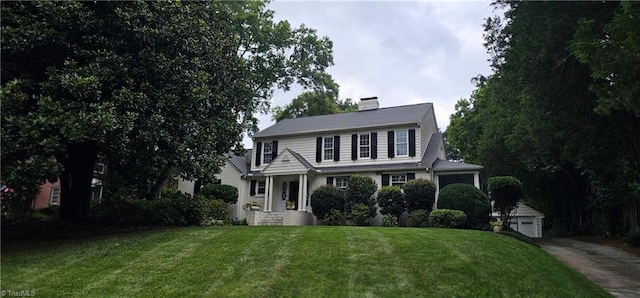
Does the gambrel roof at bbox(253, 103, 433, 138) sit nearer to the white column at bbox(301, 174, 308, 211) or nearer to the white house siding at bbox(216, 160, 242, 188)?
the white house siding at bbox(216, 160, 242, 188)

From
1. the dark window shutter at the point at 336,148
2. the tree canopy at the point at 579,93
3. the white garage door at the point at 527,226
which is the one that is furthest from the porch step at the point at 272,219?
the white garage door at the point at 527,226

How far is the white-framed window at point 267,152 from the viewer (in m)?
24.7

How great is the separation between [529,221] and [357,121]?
12.6 metres

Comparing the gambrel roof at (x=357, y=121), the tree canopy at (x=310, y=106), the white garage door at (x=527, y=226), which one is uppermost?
the tree canopy at (x=310, y=106)

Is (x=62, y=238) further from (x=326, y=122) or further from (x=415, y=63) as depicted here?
(x=326, y=122)

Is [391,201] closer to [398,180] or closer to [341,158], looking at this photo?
[398,180]

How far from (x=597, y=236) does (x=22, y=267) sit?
23525 mm

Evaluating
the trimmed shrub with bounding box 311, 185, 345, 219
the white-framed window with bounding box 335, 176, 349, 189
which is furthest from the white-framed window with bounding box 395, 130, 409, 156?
the trimmed shrub with bounding box 311, 185, 345, 219

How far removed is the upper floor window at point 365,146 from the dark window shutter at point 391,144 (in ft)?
3.59

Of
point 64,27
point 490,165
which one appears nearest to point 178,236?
point 64,27

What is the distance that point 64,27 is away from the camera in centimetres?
1018

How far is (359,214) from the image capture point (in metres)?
19.0

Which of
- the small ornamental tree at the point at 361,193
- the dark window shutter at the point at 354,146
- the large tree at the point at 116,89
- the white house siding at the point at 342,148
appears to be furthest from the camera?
the dark window shutter at the point at 354,146

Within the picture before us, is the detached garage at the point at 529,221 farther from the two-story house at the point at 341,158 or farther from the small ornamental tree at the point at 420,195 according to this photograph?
the small ornamental tree at the point at 420,195
